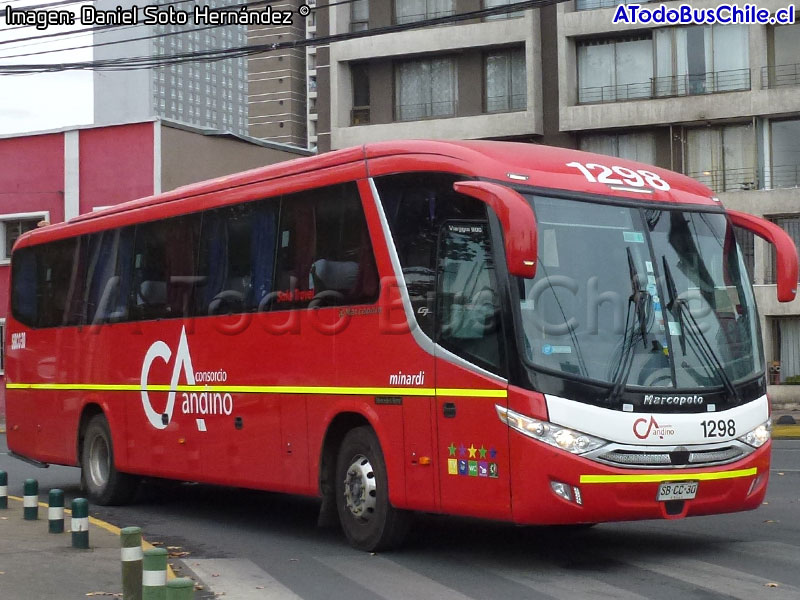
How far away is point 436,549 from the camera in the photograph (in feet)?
37.3

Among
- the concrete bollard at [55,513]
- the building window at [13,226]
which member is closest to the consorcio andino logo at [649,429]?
the concrete bollard at [55,513]

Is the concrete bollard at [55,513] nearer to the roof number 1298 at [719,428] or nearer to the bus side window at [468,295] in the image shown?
the bus side window at [468,295]

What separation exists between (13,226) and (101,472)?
24568 millimetres

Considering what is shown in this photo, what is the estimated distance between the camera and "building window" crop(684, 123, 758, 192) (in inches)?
1607

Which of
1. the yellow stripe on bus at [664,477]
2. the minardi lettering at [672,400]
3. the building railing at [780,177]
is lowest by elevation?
the yellow stripe on bus at [664,477]

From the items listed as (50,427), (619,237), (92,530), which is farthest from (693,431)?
(50,427)

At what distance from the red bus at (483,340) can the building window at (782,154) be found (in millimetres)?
30064

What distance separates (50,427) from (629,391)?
32.3ft

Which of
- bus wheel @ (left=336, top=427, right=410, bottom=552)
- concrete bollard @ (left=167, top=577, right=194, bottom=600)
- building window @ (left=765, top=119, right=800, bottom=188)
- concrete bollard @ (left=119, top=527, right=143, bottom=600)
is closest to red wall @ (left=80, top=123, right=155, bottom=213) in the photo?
building window @ (left=765, top=119, right=800, bottom=188)

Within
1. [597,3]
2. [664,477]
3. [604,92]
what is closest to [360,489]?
[664,477]

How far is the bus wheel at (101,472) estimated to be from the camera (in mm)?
15875

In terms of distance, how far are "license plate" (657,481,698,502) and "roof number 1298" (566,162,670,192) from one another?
8.13 feet

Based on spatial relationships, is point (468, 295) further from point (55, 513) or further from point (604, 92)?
point (604, 92)

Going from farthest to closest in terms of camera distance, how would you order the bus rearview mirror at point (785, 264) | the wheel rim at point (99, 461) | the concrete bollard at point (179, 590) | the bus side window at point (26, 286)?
the bus side window at point (26, 286), the wheel rim at point (99, 461), the bus rearview mirror at point (785, 264), the concrete bollard at point (179, 590)
